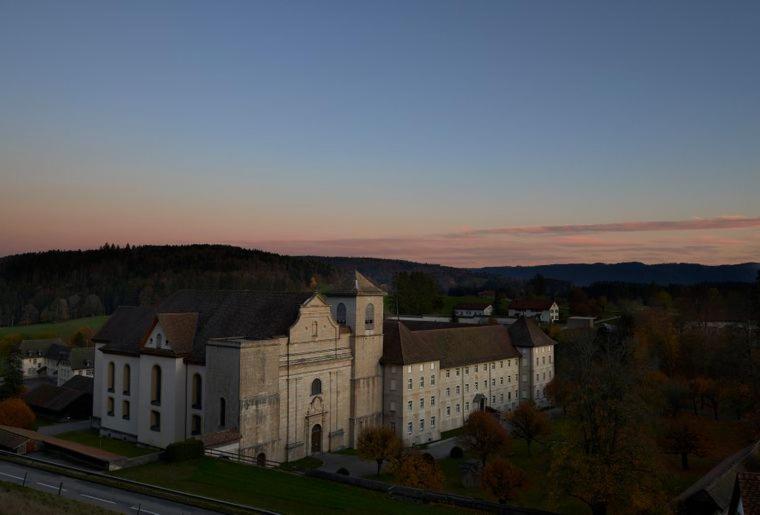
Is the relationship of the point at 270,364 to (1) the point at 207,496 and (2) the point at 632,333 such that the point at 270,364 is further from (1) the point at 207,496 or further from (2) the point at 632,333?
(2) the point at 632,333

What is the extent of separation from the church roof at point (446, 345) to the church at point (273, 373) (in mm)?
168

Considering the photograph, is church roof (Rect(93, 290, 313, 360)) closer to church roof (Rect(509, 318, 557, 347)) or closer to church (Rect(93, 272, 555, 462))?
church (Rect(93, 272, 555, 462))

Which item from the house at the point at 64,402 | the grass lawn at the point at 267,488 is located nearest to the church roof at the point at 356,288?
the grass lawn at the point at 267,488

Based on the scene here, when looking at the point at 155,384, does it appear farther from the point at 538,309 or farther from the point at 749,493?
the point at 538,309

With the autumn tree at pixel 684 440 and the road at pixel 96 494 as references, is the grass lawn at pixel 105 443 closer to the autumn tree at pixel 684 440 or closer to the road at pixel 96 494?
the road at pixel 96 494

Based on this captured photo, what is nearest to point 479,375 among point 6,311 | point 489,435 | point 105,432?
point 489,435

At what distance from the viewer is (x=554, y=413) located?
72.2 m

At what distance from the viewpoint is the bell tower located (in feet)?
179

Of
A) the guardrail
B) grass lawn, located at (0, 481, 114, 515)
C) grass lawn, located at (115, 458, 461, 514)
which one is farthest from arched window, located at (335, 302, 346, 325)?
grass lawn, located at (0, 481, 114, 515)

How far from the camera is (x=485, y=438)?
47562 millimetres

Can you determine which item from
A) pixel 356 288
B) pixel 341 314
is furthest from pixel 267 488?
pixel 356 288

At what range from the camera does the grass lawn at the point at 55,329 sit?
127m

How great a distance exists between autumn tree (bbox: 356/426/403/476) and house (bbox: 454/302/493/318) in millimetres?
101852

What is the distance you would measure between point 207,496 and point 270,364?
15.4 metres
